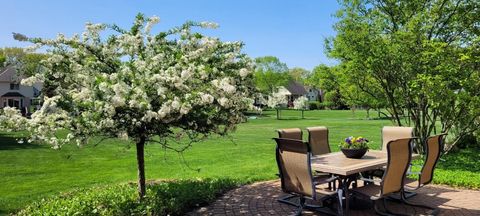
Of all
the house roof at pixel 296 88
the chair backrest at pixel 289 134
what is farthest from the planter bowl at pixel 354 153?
the house roof at pixel 296 88

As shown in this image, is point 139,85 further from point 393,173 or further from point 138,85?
point 393,173

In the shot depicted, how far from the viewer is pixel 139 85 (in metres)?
5.20

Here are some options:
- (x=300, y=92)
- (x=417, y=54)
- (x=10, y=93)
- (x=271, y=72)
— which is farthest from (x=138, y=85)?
(x=300, y=92)

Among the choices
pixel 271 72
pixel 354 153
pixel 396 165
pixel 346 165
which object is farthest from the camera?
pixel 271 72

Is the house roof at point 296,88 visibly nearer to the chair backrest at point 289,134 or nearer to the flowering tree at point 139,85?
the chair backrest at point 289,134

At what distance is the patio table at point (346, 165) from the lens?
546 centimetres

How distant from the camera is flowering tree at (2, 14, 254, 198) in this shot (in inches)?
197

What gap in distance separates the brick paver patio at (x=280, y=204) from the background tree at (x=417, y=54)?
312 centimetres

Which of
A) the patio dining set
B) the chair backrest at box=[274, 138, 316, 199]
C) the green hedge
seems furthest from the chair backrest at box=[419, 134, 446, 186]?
the green hedge

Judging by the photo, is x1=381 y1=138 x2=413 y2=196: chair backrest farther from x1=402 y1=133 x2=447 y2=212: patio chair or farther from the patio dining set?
x1=402 y1=133 x2=447 y2=212: patio chair

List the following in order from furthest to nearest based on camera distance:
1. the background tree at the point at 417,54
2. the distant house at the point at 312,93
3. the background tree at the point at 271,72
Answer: the distant house at the point at 312,93 < the background tree at the point at 271,72 < the background tree at the point at 417,54

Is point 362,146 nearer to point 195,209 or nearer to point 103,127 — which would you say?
point 195,209

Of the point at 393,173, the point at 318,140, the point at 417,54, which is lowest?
the point at 393,173

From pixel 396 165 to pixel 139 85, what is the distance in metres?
3.71
